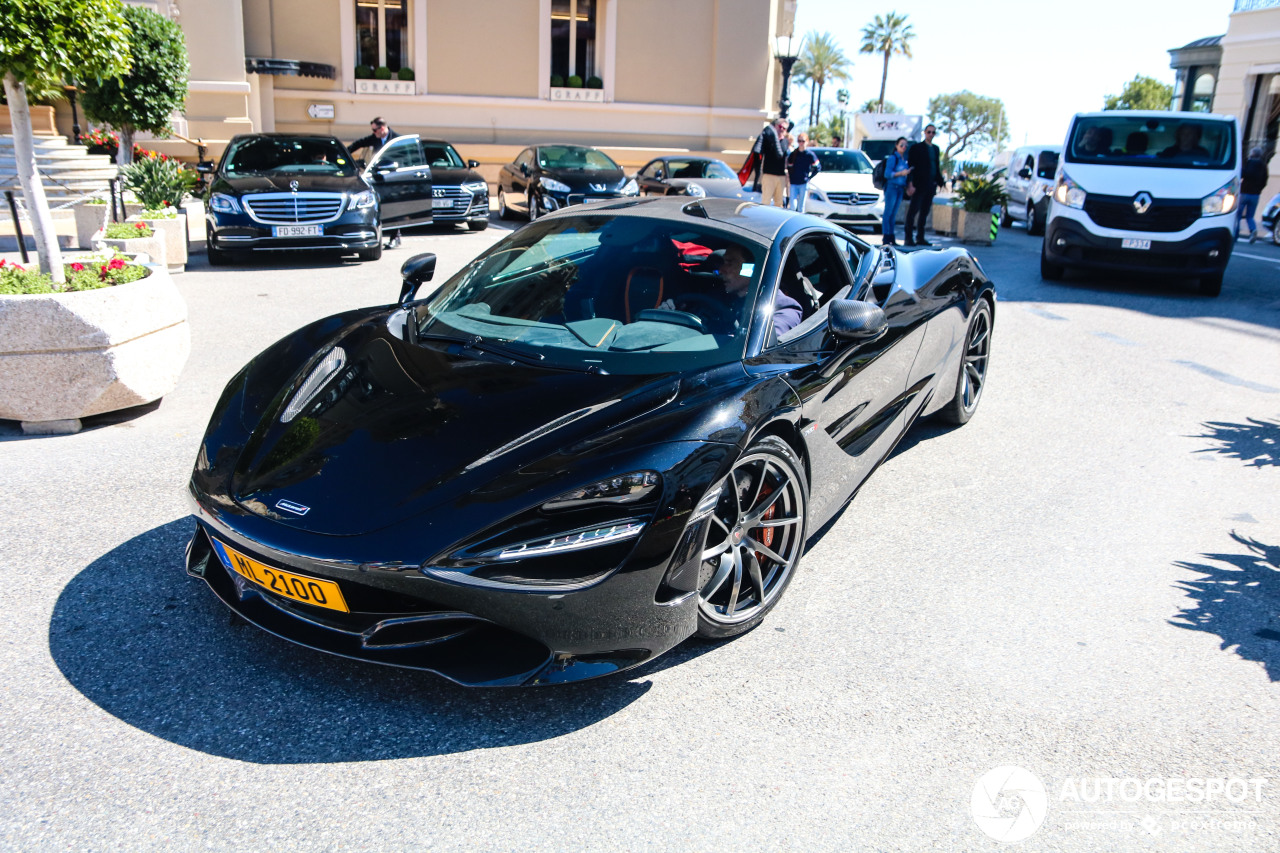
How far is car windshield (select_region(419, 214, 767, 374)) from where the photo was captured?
→ 3500mm

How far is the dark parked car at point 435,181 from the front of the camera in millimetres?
12617

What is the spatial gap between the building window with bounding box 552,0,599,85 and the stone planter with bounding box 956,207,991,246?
37.2 ft

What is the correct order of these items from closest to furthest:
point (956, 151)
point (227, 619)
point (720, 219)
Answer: point (227, 619), point (720, 219), point (956, 151)

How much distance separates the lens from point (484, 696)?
290cm

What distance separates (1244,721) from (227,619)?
3262 mm

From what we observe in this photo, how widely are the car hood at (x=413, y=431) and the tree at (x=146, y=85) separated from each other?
11.9 metres

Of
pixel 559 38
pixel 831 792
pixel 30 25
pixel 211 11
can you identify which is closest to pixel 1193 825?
pixel 831 792

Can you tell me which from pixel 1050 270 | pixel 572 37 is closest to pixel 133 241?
pixel 1050 270

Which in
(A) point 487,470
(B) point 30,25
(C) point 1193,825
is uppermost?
(B) point 30,25

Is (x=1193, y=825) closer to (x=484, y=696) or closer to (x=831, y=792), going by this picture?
(x=831, y=792)

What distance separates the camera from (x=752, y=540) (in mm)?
3238

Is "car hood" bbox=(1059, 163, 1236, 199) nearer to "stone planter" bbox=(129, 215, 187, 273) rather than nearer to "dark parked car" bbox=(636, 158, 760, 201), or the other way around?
"dark parked car" bbox=(636, 158, 760, 201)

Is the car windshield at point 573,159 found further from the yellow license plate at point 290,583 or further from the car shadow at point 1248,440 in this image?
the yellow license plate at point 290,583

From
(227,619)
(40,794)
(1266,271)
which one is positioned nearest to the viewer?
(40,794)
